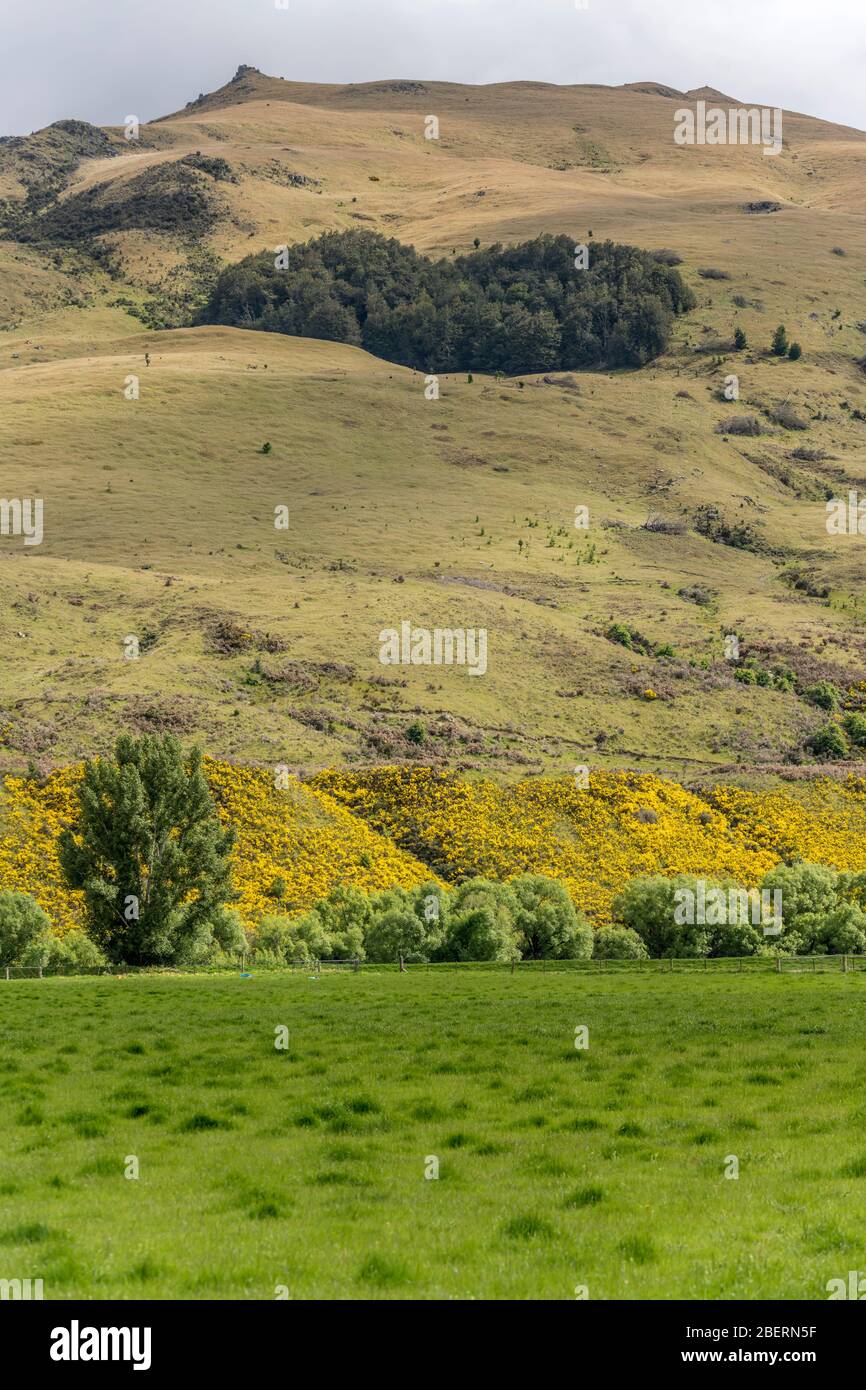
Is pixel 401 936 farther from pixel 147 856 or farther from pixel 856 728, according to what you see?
pixel 856 728

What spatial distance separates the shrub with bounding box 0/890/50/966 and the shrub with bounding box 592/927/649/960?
87.5 ft

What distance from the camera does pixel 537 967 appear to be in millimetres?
60406

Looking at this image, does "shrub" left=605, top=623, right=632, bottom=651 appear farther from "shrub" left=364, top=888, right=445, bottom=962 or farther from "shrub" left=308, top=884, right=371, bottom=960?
"shrub" left=364, top=888, right=445, bottom=962

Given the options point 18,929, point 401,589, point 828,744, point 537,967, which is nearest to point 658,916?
point 537,967

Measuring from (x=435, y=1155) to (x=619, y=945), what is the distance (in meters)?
54.7

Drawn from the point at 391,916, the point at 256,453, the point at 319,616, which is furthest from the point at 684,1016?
the point at 256,453

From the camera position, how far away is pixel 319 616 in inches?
4882

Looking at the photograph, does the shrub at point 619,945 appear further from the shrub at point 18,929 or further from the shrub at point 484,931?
the shrub at point 18,929

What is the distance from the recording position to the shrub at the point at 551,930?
229ft

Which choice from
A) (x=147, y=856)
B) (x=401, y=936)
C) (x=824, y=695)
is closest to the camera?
(x=147, y=856)

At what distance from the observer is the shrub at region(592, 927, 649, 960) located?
224ft

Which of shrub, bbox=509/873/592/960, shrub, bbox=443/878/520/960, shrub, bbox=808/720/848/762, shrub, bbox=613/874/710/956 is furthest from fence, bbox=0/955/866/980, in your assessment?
shrub, bbox=808/720/848/762
